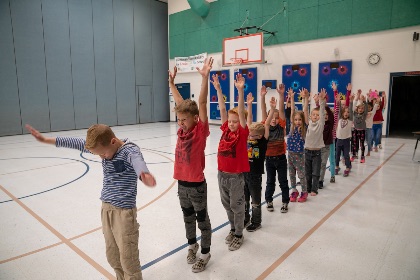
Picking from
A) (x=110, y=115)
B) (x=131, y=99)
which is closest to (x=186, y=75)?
(x=131, y=99)

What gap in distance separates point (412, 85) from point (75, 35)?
50.6 feet

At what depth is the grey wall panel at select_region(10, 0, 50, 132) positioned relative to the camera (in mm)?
11148

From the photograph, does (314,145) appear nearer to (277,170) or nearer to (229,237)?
(277,170)

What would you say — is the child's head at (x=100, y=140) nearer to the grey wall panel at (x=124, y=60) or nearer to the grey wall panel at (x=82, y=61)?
the grey wall panel at (x=82, y=61)

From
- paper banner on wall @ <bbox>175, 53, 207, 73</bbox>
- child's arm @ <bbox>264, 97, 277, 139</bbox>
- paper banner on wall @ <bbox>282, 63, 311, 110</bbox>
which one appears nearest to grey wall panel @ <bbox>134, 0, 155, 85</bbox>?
paper banner on wall @ <bbox>175, 53, 207, 73</bbox>

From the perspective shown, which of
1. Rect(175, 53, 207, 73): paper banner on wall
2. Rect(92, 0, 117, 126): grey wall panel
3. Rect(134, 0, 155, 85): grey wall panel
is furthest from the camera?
Rect(134, 0, 155, 85): grey wall panel

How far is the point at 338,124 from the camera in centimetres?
534

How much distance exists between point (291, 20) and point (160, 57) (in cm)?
776

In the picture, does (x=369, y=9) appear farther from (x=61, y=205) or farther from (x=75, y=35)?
(x=75, y=35)

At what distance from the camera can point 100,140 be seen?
1.77m

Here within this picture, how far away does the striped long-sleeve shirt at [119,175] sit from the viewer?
74.3 inches

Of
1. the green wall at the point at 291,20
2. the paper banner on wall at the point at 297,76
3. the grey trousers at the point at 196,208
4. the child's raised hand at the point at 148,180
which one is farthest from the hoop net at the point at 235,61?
the child's raised hand at the point at 148,180

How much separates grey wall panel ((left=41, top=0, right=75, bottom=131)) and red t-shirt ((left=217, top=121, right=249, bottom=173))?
39.2 ft

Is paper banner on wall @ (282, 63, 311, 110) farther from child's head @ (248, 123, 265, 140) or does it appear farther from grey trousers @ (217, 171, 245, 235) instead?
grey trousers @ (217, 171, 245, 235)
